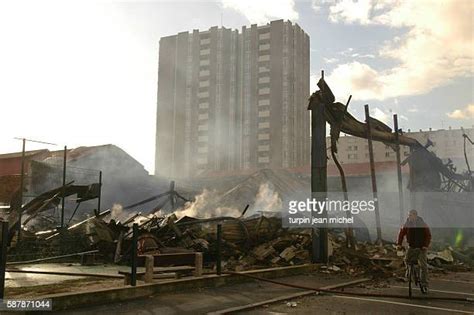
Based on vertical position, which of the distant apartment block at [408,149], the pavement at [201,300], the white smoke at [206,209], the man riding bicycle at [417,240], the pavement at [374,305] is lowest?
the pavement at [374,305]

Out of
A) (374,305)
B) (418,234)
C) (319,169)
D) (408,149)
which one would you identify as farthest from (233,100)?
(374,305)

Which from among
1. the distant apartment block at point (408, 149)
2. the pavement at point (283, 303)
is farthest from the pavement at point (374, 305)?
the distant apartment block at point (408, 149)

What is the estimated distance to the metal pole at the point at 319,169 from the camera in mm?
13227

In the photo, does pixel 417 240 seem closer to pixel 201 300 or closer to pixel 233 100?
pixel 201 300

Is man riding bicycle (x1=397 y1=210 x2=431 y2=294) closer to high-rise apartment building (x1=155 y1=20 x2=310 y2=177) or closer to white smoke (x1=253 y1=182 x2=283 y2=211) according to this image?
white smoke (x1=253 y1=182 x2=283 y2=211)

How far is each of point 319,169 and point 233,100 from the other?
6883cm

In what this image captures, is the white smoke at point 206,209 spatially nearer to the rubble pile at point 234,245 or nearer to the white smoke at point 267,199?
the white smoke at point 267,199

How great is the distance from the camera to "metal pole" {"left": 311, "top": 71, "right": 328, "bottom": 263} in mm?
13227

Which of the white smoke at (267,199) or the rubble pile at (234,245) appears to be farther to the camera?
the white smoke at (267,199)

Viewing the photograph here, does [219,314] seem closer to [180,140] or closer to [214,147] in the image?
[214,147]

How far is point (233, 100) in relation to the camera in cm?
8144

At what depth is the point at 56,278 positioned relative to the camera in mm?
11078

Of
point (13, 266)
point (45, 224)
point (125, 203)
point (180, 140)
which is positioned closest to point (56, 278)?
point (13, 266)

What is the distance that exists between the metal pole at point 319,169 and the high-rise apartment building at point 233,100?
5947 centimetres
